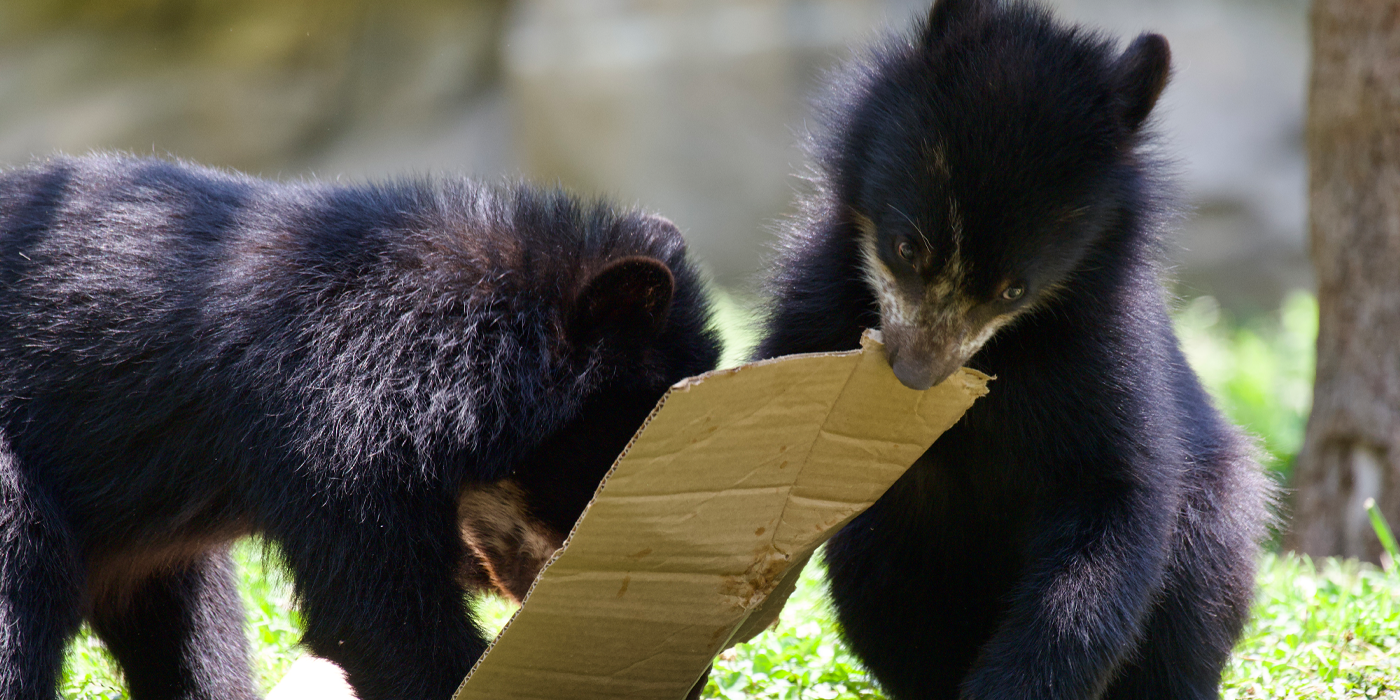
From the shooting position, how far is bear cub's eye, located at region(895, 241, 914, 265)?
2537mm

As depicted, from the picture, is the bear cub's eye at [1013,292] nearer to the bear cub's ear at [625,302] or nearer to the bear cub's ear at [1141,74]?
the bear cub's ear at [1141,74]

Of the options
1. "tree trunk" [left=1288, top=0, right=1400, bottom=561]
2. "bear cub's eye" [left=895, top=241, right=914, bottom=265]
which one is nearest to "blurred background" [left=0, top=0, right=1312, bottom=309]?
"tree trunk" [left=1288, top=0, right=1400, bottom=561]

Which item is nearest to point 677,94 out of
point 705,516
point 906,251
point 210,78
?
point 210,78

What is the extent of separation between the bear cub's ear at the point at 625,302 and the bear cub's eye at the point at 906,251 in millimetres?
618

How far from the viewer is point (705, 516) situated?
7.57 ft

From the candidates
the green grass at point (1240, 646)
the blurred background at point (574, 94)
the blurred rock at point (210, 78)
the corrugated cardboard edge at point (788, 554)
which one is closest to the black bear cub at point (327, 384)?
the green grass at point (1240, 646)

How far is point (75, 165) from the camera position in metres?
3.19

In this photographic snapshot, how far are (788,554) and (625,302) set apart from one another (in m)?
0.84

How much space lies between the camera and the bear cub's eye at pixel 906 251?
254 centimetres

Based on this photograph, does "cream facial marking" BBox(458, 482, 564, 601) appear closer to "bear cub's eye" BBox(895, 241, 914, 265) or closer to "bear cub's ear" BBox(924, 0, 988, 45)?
"bear cub's eye" BBox(895, 241, 914, 265)

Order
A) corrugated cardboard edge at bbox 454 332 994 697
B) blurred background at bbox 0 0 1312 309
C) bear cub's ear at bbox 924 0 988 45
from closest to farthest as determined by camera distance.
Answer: corrugated cardboard edge at bbox 454 332 994 697
bear cub's ear at bbox 924 0 988 45
blurred background at bbox 0 0 1312 309

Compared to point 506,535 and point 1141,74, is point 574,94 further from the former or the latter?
point 1141,74

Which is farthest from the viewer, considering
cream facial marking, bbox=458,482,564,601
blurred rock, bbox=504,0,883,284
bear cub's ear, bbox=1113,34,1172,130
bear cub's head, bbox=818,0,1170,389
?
blurred rock, bbox=504,0,883,284

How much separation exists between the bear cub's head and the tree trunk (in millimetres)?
3070
